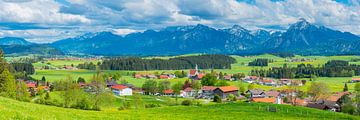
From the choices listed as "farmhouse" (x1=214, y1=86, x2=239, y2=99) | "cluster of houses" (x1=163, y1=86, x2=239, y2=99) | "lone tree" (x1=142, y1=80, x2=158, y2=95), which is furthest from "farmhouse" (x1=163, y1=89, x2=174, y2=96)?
"farmhouse" (x1=214, y1=86, x2=239, y2=99)

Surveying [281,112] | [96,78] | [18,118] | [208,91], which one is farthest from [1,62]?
[208,91]

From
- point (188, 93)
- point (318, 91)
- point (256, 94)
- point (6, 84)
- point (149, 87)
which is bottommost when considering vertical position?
point (188, 93)

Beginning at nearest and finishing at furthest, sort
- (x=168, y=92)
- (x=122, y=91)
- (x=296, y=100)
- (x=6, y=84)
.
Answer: (x=6, y=84) → (x=296, y=100) → (x=122, y=91) → (x=168, y=92)

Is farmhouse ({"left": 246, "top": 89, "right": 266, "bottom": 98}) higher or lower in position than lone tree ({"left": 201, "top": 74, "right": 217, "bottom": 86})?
lower

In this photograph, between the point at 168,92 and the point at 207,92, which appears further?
the point at 207,92

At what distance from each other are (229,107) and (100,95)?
25065mm

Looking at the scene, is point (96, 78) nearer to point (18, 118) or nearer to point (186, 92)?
point (18, 118)

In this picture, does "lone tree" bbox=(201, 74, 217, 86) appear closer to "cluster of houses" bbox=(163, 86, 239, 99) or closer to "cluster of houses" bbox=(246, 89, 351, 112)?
"cluster of houses" bbox=(163, 86, 239, 99)

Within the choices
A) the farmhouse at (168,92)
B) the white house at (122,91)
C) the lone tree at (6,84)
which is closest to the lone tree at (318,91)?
the farmhouse at (168,92)

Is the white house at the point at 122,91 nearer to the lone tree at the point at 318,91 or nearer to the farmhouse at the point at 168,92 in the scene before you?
the farmhouse at the point at 168,92

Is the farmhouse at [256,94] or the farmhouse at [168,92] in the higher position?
the farmhouse at [256,94]

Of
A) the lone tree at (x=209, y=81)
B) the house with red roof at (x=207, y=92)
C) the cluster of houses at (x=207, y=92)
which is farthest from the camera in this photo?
the lone tree at (x=209, y=81)

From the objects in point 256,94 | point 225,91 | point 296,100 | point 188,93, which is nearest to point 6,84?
point 296,100

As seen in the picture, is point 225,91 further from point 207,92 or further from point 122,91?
point 122,91
